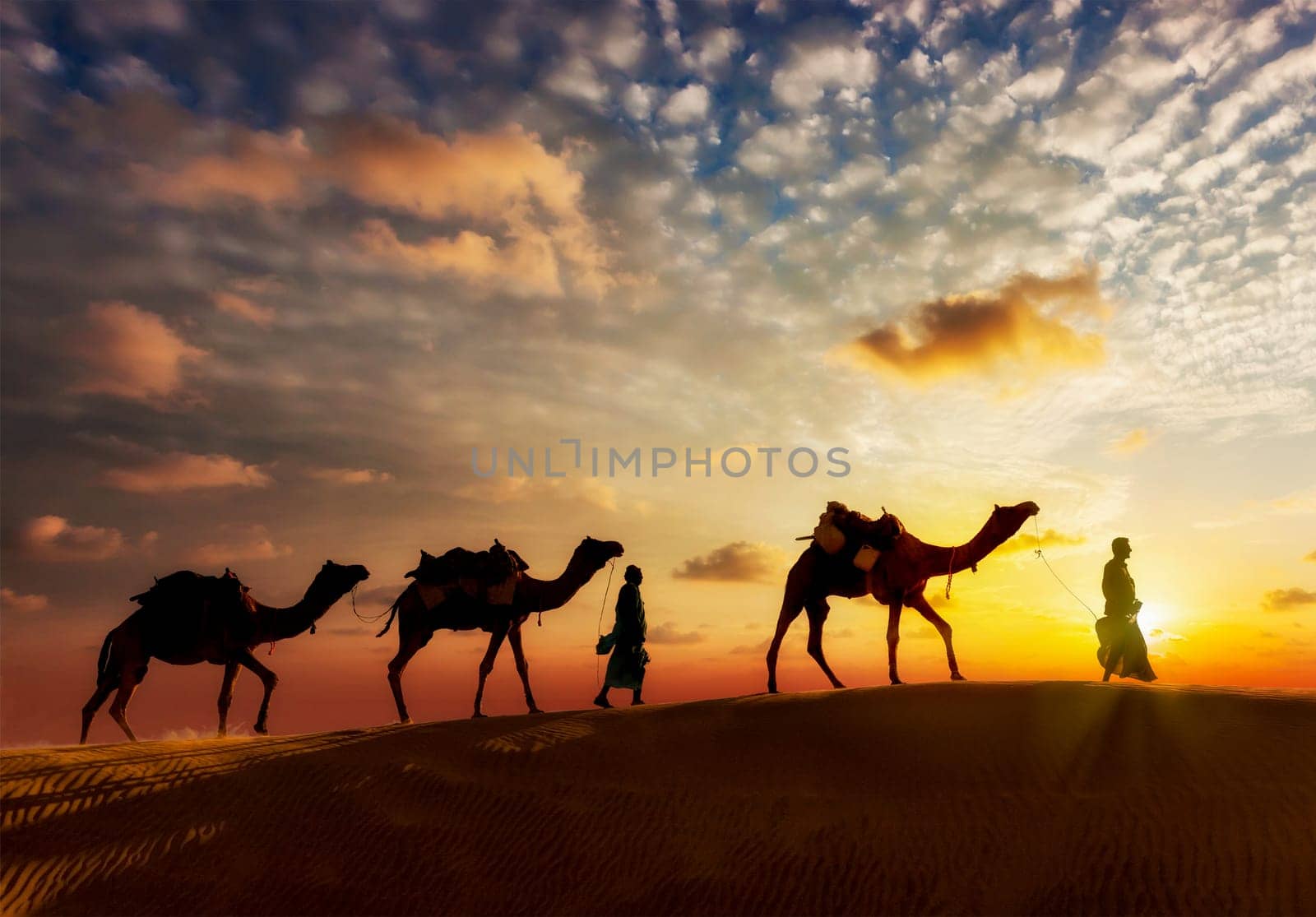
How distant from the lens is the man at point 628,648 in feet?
55.3

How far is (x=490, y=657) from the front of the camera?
17469 millimetres

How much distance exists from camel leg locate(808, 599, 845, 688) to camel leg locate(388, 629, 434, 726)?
716 cm

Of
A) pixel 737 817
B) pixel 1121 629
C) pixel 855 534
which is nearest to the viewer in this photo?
pixel 737 817

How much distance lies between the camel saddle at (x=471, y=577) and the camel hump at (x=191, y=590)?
3.86 meters

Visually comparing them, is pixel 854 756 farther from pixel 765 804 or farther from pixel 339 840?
pixel 339 840

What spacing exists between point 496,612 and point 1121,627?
433 inches

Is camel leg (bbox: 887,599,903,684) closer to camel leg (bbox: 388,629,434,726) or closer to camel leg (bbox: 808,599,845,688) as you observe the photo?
camel leg (bbox: 808,599,845,688)

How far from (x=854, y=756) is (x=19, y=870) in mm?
9864

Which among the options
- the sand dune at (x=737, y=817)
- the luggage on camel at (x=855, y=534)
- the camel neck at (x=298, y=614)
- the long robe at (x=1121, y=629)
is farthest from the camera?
the camel neck at (x=298, y=614)

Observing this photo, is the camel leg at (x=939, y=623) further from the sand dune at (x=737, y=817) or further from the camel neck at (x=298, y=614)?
the camel neck at (x=298, y=614)

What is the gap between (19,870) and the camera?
1110 centimetres

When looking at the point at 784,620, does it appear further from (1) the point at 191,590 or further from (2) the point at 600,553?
(1) the point at 191,590

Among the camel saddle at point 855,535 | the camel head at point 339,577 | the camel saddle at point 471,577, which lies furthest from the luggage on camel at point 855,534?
the camel head at point 339,577

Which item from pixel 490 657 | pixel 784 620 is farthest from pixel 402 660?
pixel 784 620
